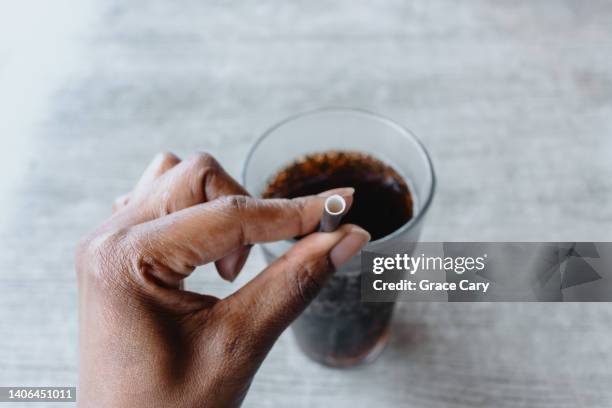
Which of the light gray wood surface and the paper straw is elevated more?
the light gray wood surface

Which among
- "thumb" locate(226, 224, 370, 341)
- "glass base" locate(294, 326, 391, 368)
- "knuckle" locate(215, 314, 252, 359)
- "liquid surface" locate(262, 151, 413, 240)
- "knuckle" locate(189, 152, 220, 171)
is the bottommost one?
"knuckle" locate(215, 314, 252, 359)

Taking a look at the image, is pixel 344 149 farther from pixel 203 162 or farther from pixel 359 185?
pixel 203 162

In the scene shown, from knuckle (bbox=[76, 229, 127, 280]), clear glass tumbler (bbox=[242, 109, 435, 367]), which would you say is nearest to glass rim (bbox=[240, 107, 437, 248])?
clear glass tumbler (bbox=[242, 109, 435, 367])

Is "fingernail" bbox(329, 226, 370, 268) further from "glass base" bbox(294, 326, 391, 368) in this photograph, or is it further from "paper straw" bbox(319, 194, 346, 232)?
"glass base" bbox(294, 326, 391, 368)

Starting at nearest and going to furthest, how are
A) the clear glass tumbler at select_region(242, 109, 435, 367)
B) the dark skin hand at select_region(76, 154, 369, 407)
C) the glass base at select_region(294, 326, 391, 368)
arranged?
the dark skin hand at select_region(76, 154, 369, 407), the clear glass tumbler at select_region(242, 109, 435, 367), the glass base at select_region(294, 326, 391, 368)

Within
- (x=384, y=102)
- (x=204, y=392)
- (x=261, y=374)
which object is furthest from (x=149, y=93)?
(x=204, y=392)

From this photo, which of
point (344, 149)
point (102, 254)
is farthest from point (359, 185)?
point (102, 254)
